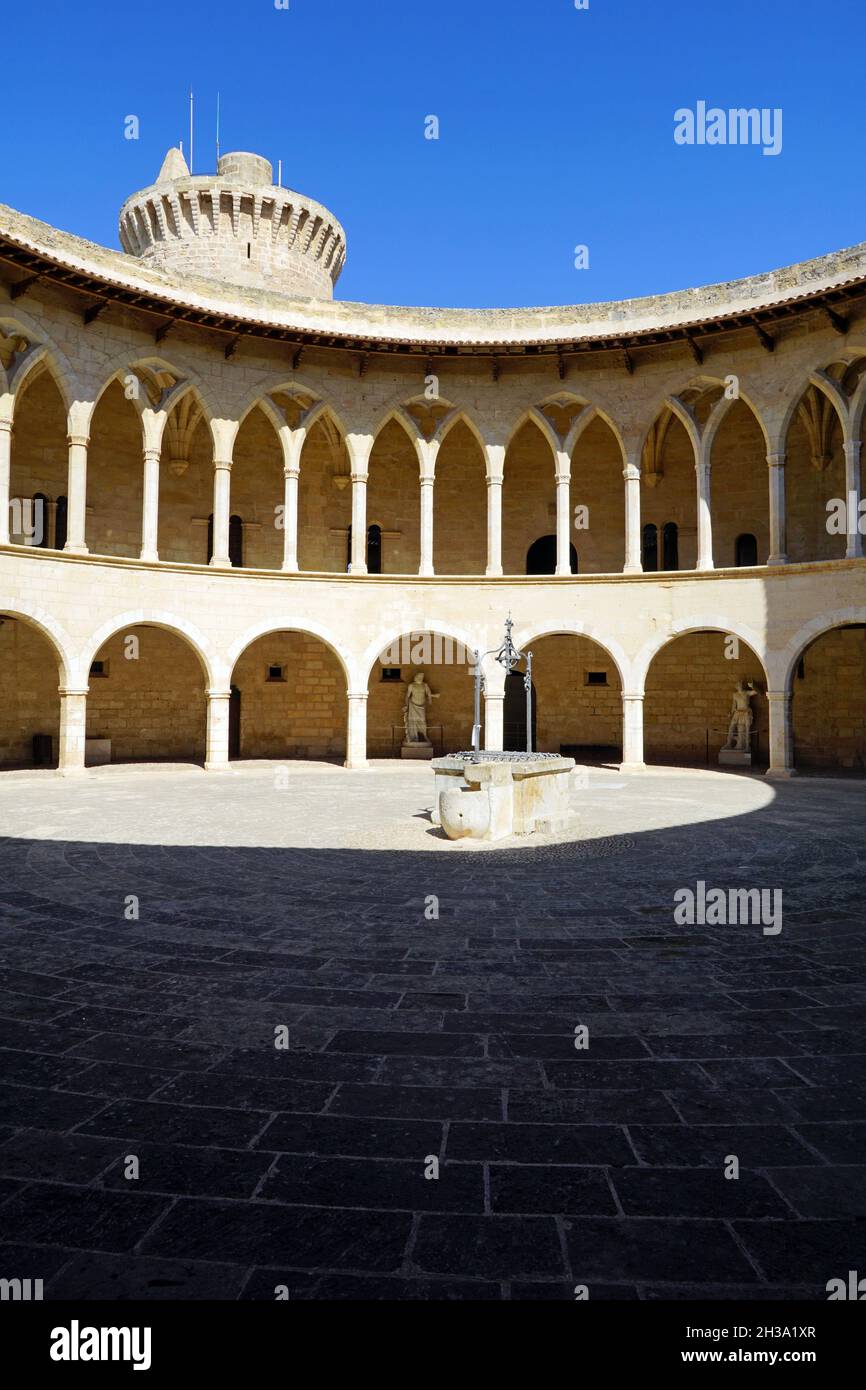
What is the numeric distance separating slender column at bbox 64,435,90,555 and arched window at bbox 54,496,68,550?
3563mm

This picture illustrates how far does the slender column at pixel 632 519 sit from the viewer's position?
21984 millimetres

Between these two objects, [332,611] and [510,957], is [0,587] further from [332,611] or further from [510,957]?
[510,957]

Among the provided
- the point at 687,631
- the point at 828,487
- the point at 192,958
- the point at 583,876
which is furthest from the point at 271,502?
the point at 192,958

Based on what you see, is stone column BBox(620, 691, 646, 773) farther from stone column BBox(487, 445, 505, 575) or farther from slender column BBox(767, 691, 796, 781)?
stone column BBox(487, 445, 505, 575)

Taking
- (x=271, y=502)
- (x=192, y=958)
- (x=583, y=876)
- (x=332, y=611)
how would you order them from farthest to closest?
(x=271, y=502) < (x=332, y=611) < (x=583, y=876) < (x=192, y=958)

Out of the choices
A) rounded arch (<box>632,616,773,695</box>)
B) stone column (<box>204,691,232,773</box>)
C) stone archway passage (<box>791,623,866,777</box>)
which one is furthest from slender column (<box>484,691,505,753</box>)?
stone archway passage (<box>791,623,866,777</box>)

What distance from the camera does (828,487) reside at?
22.9 metres

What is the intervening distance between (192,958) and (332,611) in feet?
54.1

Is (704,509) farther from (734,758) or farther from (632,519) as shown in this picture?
(734,758)

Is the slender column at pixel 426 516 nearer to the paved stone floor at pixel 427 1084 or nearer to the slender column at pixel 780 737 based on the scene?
the slender column at pixel 780 737

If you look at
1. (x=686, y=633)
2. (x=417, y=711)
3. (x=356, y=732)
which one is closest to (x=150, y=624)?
(x=356, y=732)

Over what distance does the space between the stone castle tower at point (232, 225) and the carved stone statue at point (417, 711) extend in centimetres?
1420

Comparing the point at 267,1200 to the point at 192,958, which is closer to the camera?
Result: the point at 267,1200

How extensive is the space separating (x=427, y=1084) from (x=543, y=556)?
2367 centimetres
